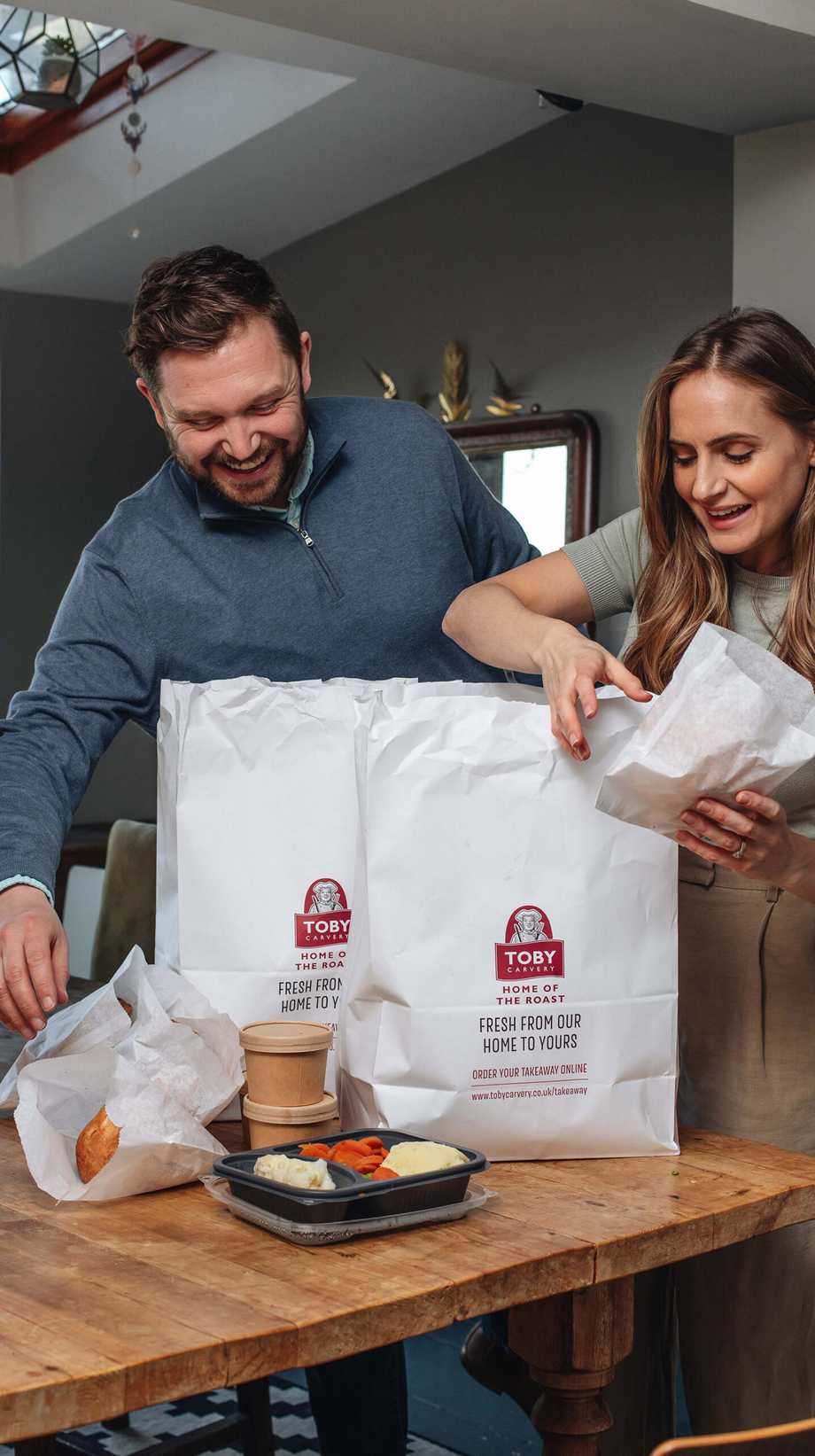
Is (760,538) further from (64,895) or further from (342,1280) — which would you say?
(64,895)

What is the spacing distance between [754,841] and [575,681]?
7.6 inches

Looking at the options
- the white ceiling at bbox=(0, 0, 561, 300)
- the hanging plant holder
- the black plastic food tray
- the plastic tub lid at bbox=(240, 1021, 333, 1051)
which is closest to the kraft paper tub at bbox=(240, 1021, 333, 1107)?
the plastic tub lid at bbox=(240, 1021, 333, 1051)

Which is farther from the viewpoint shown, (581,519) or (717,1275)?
(581,519)

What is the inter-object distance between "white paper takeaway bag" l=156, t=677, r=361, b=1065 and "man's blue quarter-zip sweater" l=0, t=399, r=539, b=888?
9.8 inches

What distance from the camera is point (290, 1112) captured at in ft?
4.09

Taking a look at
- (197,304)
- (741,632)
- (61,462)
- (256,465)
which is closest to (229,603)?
(256,465)

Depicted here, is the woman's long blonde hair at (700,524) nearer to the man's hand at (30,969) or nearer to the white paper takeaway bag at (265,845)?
the white paper takeaway bag at (265,845)

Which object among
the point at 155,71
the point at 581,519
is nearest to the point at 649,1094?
the point at 581,519

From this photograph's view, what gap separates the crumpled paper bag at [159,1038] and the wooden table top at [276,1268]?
8 cm

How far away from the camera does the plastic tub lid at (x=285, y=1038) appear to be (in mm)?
1233

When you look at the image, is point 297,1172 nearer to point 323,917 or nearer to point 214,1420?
point 323,917

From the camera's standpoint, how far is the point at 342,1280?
1012mm

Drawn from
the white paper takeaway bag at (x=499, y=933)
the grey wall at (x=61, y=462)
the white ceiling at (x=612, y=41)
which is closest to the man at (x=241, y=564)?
the white paper takeaway bag at (x=499, y=933)

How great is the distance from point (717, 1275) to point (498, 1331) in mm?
416
